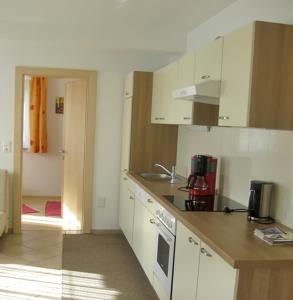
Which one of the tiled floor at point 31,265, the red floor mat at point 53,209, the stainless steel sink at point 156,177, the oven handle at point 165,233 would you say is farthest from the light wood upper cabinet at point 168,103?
the red floor mat at point 53,209

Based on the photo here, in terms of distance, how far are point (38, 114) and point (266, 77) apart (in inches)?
197

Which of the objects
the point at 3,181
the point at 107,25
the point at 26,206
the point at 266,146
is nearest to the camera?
the point at 266,146

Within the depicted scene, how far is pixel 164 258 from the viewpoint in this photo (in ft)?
8.76

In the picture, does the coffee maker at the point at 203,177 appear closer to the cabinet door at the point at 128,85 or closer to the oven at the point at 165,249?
the oven at the point at 165,249

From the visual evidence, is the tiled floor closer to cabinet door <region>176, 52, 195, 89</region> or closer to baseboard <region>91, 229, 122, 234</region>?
baseboard <region>91, 229, 122, 234</region>

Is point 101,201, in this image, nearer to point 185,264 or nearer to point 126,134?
point 126,134

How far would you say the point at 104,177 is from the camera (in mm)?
4625

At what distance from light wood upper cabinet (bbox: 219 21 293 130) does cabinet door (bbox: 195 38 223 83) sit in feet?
1.01

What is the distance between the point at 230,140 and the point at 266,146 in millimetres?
543

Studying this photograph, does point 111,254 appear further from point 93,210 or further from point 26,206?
point 26,206

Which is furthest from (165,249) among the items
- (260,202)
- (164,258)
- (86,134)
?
(86,134)

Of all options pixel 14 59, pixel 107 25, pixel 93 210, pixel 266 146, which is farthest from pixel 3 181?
pixel 266 146

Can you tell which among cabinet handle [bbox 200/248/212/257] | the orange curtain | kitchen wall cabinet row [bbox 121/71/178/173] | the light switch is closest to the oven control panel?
cabinet handle [bbox 200/248/212/257]

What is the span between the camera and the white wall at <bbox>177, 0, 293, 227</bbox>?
7.34 ft
